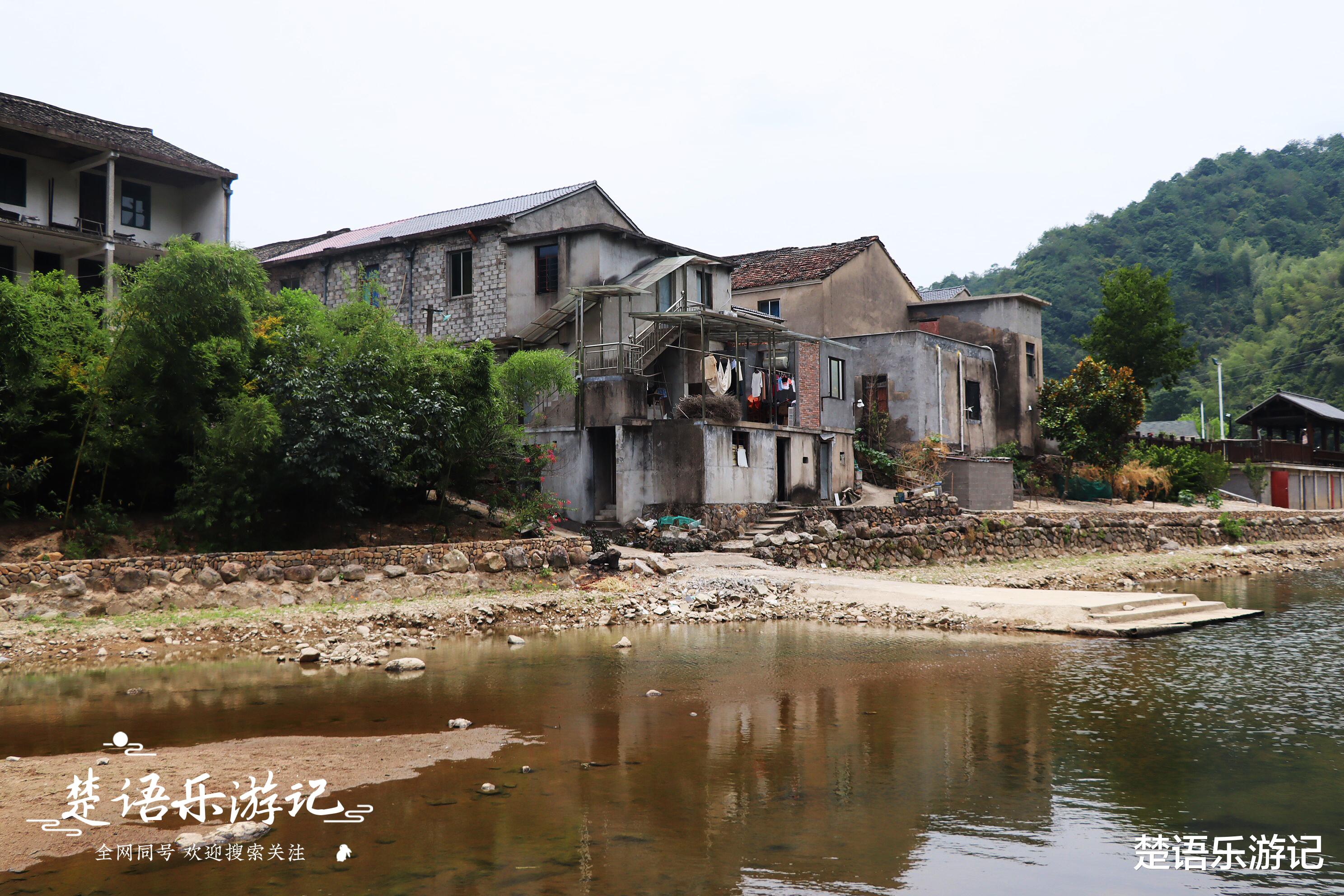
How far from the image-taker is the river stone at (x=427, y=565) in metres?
19.8

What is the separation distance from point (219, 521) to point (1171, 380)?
44.9 metres

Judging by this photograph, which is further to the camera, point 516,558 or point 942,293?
point 942,293

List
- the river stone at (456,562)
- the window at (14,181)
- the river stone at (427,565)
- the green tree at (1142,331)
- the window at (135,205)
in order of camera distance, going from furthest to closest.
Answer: the green tree at (1142,331), the window at (135,205), the window at (14,181), the river stone at (456,562), the river stone at (427,565)

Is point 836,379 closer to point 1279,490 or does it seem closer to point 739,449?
point 739,449

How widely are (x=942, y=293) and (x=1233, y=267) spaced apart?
4422cm

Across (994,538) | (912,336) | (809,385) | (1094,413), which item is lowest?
(994,538)

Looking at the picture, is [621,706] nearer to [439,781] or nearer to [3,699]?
[439,781]

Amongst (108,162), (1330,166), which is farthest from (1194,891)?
(1330,166)

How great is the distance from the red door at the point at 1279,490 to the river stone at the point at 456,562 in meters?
44.4

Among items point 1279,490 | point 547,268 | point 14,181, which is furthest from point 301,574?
point 1279,490

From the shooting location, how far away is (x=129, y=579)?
16.6 metres

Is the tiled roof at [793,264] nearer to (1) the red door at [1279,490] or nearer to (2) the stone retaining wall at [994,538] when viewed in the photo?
(2) the stone retaining wall at [994,538]

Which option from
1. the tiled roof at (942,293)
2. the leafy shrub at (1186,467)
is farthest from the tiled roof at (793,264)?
the leafy shrub at (1186,467)

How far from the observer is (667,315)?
27125 millimetres
